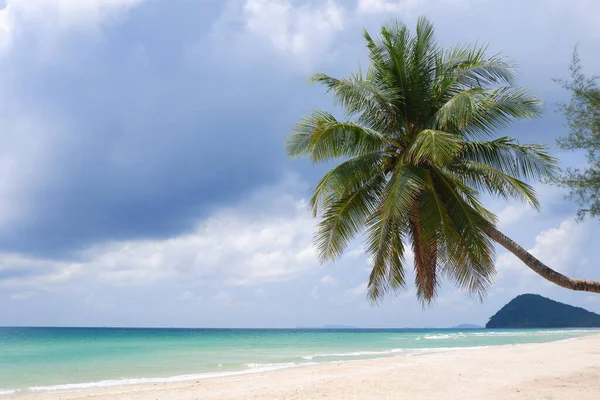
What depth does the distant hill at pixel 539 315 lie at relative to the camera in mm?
148875

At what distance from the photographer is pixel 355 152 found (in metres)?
10.4

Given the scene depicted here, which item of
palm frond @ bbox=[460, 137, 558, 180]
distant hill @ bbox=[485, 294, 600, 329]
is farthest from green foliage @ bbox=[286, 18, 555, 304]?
distant hill @ bbox=[485, 294, 600, 329]

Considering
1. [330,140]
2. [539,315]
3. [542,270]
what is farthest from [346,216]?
[539,315]

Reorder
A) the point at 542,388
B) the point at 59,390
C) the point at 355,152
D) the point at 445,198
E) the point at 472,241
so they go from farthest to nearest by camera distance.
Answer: the point at 59,390
the point at 542,388
the point at 355,152
the point at 445,198
the point at 472,241

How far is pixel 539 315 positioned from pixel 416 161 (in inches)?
6586

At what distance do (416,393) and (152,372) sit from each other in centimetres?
1265

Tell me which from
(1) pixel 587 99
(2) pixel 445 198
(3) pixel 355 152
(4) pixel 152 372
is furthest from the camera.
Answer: (4) pixel 152 372

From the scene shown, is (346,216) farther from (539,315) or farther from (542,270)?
(539,315)

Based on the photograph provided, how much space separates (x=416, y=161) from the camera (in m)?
8.73

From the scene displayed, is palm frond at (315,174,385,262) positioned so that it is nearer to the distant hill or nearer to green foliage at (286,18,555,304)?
green foliage at (286,18,555,304)

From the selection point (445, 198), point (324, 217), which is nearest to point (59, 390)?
point (324, 217)

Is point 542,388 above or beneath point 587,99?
beneath

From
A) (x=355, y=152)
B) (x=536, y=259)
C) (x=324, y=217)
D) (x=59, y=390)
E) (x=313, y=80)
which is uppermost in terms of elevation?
(x=313, y=80)

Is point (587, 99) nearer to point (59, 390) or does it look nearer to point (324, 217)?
point (324, 217)
